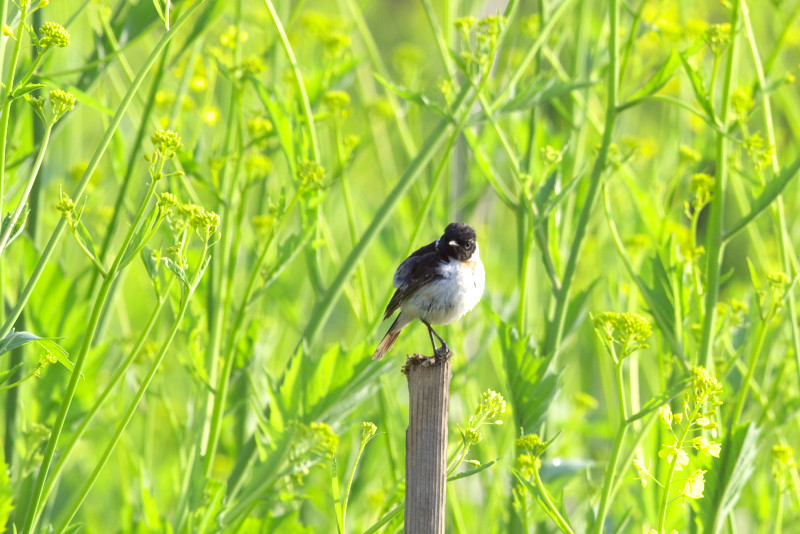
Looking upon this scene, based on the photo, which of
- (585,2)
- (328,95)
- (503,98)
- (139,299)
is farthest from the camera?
(139,299)

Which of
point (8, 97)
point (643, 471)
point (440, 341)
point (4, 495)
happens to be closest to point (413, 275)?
point (440, 341)

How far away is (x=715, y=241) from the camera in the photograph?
111 inches

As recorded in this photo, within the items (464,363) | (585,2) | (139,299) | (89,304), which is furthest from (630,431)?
(139,299)

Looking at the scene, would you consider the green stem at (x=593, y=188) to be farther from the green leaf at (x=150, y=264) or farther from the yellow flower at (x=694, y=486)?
the green leaf at (x=150, y=264)

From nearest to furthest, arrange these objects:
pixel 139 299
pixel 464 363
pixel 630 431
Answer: pixel 464 363 → pixel 630 431 → pixel 139 299

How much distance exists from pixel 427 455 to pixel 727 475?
1.05 m

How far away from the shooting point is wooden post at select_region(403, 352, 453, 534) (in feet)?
6.79

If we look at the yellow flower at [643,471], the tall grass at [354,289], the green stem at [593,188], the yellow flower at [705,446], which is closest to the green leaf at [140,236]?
the tall grass at [354,289]

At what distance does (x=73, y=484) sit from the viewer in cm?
420

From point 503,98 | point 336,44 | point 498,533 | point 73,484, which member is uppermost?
point 336,44

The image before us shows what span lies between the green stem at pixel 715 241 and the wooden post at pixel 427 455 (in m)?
0.96

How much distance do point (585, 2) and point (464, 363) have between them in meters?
1.46

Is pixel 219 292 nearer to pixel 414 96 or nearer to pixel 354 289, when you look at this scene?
pixel 354 289

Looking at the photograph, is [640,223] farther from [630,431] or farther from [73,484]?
[73,484]
